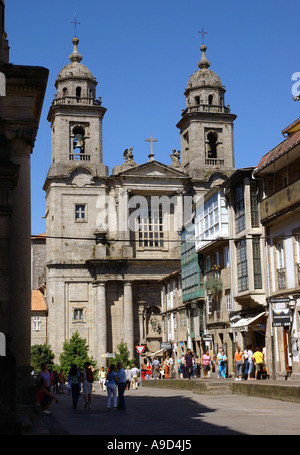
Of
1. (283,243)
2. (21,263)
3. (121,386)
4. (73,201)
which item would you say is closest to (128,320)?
(73,201)

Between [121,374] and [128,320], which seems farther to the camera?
[128,320]

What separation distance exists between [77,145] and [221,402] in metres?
47.7

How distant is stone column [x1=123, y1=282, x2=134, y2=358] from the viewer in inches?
2461

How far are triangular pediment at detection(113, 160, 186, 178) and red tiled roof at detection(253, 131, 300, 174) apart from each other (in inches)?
1266

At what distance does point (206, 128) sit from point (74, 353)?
2467 centimetres

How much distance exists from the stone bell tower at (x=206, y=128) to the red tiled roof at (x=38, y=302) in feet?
60.2

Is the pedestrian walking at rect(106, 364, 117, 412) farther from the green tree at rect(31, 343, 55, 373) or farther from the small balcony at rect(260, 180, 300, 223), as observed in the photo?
the green tree at rect(31, 343, 55, 373)

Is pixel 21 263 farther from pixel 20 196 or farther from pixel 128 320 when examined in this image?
pixel 128 320

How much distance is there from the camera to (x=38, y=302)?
7044cm

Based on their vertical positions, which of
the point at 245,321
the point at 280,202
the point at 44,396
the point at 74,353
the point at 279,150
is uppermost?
the point at 279,150

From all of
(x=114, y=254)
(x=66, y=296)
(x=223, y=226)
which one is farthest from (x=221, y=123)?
(x=223, y=226)

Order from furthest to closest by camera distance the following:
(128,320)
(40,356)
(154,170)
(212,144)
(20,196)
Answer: (212,144)
(154,170)
(128,320)
(40,356)
(20,196)

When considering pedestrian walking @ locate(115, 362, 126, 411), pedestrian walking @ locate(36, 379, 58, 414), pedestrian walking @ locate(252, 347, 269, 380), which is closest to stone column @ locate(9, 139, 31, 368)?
pedestrian walking @ locate(36, 379, 58, 414)
